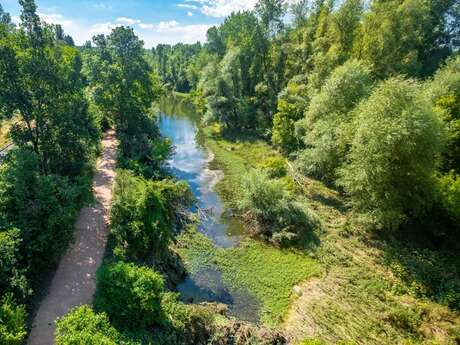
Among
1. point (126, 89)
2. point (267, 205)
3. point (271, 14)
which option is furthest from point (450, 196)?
point (271, 14)

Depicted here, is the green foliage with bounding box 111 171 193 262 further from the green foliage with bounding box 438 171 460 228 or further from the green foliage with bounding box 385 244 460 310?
the green foliage with bounding box 438 171 460 228

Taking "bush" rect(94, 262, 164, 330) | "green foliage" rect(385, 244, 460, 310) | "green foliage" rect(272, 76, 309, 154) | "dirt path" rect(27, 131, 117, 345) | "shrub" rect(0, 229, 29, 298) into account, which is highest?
"green foliage" rect(272, 76, 309, 154)

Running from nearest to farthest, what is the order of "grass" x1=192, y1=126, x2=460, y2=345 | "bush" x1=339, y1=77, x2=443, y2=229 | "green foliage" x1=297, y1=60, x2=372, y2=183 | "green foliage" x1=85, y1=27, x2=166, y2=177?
"grass" x1=192, y1=126, x2=460, y2=345
"bush" x1=339, y1=77, x2=443, y2=229
"green foliage" x1=297, y1=60, x2=372, y2=183
"green foliage" x1=85, y1=27, x2=166, y2=177

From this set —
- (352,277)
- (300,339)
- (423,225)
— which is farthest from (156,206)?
(423,225)

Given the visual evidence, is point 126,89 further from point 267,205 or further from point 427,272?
point 427,272

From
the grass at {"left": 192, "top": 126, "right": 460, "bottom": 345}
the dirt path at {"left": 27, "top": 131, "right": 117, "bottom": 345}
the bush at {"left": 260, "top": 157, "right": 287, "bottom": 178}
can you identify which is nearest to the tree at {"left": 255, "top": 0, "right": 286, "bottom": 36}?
the bush at {"left": 260, "top": 157, "right": 287, "bottom": 178}

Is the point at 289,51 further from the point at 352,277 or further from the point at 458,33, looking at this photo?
the point at 352,277
